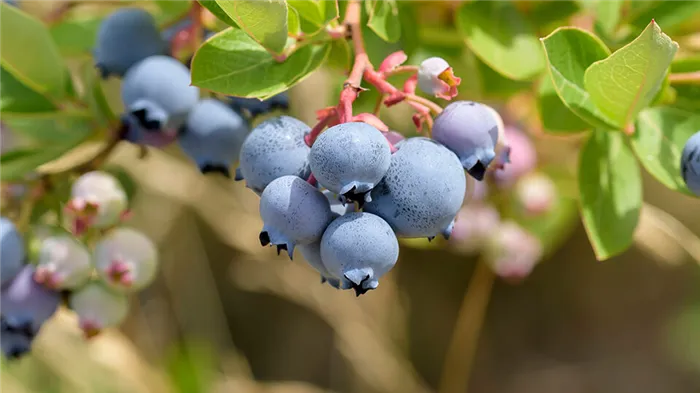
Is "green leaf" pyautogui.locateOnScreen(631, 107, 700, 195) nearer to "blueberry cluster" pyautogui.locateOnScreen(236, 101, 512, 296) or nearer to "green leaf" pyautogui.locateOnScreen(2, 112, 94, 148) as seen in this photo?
"blueberry cluster" pyautogui.locateOnScreen(236, 101, 512, 296)

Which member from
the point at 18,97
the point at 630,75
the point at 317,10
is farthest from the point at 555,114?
the point at 18,97

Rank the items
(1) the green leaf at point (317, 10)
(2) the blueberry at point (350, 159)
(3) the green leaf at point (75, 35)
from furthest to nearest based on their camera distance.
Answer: (3) the green leaf at point (75, 35) < (1) the green leaf at point (317, 10) < (2) the blueberry at point (350, 159)

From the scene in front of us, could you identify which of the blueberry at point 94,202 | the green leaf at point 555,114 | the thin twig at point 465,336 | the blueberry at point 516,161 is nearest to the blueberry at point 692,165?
the green leaf at point 555,114

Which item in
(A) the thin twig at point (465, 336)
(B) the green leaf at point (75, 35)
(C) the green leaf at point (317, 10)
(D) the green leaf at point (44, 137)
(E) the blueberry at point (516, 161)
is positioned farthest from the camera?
(A) the thin twig at point (465, 336)

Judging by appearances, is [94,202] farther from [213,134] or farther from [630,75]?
[630,75]

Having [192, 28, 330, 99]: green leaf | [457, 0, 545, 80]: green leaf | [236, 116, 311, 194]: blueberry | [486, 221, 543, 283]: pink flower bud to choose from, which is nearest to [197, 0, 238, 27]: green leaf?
[192, 28, 330, 99]: green leaf

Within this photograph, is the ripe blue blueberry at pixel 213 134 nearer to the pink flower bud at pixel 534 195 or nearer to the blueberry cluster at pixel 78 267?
the blueberry cluster at pixel 78 267

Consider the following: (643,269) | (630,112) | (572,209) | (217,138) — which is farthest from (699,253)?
(217,138)
